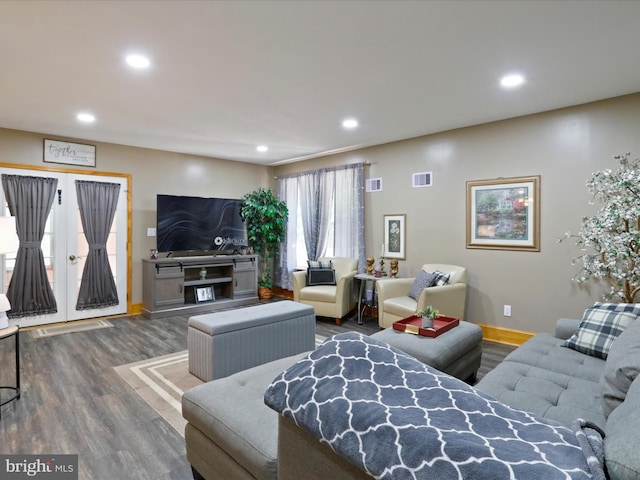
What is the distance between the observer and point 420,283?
4434mm

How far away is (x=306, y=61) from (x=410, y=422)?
2565 millimetres

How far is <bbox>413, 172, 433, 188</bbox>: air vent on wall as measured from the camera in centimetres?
482

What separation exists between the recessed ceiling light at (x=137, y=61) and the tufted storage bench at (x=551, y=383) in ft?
10.2

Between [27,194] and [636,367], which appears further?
[27,194]

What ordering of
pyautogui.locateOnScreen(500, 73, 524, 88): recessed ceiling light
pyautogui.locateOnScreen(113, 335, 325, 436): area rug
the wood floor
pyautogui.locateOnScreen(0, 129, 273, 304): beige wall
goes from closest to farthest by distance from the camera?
1. the wood floor
2. pyautogui.locateOnScreen(113, 335, 325, 436): area rug
3. pyautogui.locateOnScreen(500, 73, 524, 88): recessed ceiling light
4. pyautogui.locateOnScreen(0, 129, 273, 304): beige wall

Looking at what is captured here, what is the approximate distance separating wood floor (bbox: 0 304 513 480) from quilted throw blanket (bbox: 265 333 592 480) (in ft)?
4.45

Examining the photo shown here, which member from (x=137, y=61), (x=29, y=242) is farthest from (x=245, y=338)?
(x=29, y=242)

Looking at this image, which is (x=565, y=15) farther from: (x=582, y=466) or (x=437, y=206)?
(x=437, y=206)

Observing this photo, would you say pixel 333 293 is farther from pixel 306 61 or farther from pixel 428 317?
pixel 306 61

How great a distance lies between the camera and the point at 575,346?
2.45m

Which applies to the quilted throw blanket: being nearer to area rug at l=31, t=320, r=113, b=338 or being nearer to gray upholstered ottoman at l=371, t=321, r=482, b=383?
gray upholstered ottoman at l=371, t=321, r=482, b=383

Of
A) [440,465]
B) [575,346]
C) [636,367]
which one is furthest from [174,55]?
[575,346]

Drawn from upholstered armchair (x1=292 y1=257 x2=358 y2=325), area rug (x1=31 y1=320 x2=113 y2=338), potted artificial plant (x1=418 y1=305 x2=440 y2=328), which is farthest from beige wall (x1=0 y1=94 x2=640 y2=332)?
potted artificial plant (x1=418 y1=305 x2=440 y2=328)

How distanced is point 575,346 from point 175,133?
474 centimetres
